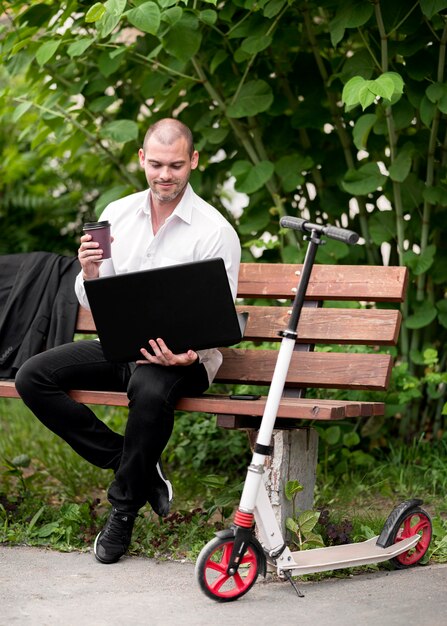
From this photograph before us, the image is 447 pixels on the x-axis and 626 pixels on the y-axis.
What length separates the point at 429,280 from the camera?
5133 mm

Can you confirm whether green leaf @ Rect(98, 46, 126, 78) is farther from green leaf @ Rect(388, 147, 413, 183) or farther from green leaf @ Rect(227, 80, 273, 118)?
green leaf @ Rect(388, 147, 413, 183)

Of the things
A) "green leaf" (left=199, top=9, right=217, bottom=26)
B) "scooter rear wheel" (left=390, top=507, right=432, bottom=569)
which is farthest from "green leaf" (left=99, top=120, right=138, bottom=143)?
"scooter rear wheel" (left=390, top=507, right=432, bottom=569)

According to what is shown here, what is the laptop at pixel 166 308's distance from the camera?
3.76 metres

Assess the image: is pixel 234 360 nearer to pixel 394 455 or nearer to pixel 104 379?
pixel 104 379

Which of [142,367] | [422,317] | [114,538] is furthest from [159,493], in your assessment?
[422,317]

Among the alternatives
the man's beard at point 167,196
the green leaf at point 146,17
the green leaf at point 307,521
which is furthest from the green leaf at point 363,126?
the green leaf at point 307,521

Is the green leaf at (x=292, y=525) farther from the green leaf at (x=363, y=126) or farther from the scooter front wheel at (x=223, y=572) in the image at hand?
the green leaf at (x=363, y=126)

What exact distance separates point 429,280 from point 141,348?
72.9 inches

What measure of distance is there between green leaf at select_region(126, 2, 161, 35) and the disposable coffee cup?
0.89m

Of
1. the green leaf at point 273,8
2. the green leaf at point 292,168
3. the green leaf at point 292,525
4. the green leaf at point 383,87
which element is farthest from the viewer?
the green leaf at point 292,168

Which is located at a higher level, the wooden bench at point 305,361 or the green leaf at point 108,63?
the green leaf at point 108,63

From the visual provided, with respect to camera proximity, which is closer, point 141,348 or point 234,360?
point 141,348

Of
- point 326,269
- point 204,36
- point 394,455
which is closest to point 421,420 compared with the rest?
point 394,455

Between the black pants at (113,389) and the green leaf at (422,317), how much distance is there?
52.0 inches
